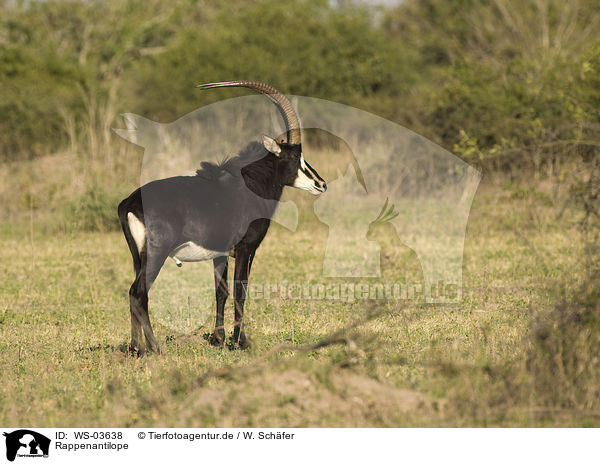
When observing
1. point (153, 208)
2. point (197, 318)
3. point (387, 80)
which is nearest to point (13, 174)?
point (197, 318)

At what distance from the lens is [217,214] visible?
256 inches

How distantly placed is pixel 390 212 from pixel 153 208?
28.4ft

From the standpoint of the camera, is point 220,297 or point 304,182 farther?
point 304,182

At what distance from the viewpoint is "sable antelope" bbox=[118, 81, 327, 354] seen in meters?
6.24

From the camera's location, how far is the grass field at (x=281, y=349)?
15.5ft

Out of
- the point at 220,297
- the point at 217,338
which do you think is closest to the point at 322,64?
the point at 220,297

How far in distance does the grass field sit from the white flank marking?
0.96 m

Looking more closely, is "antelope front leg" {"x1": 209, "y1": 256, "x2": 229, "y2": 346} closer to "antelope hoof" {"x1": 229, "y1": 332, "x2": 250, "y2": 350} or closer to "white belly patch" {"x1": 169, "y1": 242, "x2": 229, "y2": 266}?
"antelope hoof" {"x1": 229, "y1": 332, "x2": 250, "y2": 350}
